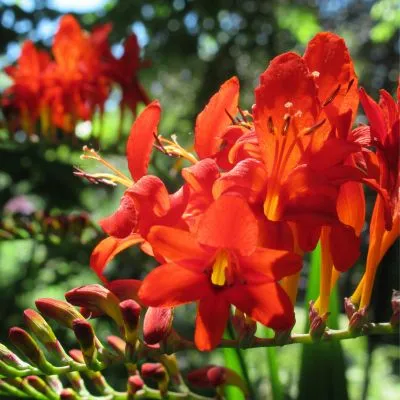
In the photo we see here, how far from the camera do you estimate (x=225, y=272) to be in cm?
82

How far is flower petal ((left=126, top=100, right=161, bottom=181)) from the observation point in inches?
37.2

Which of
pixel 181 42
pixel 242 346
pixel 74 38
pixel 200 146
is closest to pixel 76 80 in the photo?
pixel 74 38

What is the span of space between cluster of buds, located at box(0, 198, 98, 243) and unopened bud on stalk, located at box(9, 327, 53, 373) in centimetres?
101

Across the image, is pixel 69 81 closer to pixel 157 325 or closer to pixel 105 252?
pixel 105 252

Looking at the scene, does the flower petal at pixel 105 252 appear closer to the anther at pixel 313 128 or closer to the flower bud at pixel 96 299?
the flower bud at pixel 96 299

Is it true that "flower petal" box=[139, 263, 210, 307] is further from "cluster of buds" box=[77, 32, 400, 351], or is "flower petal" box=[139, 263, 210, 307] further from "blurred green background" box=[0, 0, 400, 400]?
"blurred green background" box=[0, 0, 400, 400]

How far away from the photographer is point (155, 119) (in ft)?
3.07

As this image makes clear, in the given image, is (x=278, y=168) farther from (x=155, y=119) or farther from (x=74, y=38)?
(x=74, y=38)

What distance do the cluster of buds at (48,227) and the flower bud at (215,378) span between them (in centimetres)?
88

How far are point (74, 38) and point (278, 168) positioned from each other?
5.91ft

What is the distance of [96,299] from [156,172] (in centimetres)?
125

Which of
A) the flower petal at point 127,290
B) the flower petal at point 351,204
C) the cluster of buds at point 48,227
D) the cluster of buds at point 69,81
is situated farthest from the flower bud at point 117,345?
the cluster of buds at point 69,81

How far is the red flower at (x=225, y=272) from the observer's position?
78cm

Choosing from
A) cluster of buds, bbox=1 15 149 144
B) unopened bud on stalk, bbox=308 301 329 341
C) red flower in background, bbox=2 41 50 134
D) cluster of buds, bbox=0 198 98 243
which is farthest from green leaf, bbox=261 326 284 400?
red flower in background, bbox=2 41 50 134
